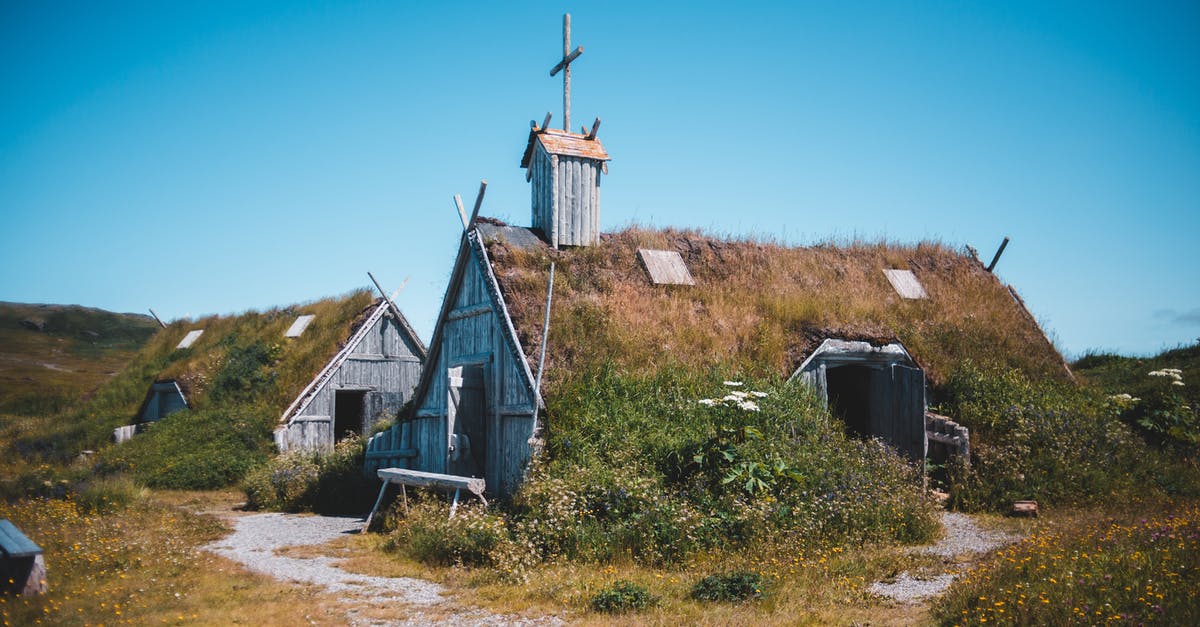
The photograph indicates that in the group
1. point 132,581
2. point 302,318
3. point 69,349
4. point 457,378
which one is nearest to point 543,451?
point 457,378

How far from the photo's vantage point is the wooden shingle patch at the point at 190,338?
3050 cm

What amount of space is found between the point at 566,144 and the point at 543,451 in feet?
25.3

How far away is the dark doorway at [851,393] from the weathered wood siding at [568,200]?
7.16 m

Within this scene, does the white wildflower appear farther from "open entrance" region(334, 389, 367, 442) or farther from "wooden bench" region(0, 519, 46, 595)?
"open entrance" region(334, 389, 367, 442)

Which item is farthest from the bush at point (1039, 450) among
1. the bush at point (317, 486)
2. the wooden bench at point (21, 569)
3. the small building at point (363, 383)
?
the small building at point (363, 383)

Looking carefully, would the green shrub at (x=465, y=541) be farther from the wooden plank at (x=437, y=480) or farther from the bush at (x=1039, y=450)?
the bush at (x=1039, y=450)

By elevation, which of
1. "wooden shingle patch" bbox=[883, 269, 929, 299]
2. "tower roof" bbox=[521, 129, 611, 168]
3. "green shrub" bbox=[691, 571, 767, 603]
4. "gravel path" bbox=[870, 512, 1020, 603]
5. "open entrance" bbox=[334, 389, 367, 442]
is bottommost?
"gravel path" bbox=[870, 512, 1020, 603]

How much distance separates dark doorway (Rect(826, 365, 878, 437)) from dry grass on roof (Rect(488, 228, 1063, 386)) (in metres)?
1.98

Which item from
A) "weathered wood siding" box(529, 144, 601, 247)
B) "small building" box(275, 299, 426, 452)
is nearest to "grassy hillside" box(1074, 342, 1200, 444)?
"weathered wood siding" box(529, 144, 601, 247)

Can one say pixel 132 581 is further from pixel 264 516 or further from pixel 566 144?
pixel 566 144

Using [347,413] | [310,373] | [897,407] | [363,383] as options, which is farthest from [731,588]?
[347,413]

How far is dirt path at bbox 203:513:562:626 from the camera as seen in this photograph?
330 inches

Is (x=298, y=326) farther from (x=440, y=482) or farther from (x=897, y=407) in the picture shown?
(x=897, y=407)

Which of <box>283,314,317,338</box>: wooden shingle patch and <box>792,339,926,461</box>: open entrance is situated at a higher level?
<box>283,314,317,338</box>: wooden shingle patch
